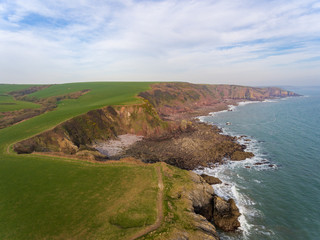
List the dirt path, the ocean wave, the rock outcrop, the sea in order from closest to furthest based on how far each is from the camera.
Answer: the dirt path, the sea, the ocean wave, the rock outcrop

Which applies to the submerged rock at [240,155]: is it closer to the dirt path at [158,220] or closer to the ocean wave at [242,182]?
the ocean wave at [242,182]

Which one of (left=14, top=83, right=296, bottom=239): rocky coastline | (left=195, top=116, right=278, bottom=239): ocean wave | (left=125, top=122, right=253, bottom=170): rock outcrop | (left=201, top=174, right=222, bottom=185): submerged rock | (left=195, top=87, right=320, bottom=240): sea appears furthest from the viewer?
(left=125, top=122, right=253, bottom=170): rock outcrop

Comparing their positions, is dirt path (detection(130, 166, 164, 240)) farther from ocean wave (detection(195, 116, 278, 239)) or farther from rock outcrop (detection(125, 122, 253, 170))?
rock outcrop (detection(125, 122, 253, 170))

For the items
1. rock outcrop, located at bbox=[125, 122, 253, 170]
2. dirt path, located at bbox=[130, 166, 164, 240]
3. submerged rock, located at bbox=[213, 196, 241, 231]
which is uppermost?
dirt path, located at bbox=[130, 166, 164, 240]

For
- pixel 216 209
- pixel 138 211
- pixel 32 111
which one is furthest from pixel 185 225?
pixel 32 111

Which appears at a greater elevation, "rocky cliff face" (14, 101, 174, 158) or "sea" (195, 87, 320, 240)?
"rocky cliff face" (14, 101, 174, 158)

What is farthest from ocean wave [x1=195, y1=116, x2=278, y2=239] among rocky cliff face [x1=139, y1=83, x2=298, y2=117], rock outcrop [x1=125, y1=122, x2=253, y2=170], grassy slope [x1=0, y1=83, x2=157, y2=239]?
rocky cliff face [x1=139, y1=83, x2=298, y2=117]

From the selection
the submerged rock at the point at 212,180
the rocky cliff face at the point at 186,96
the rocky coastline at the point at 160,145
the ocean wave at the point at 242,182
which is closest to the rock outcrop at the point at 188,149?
the rocky coastline at the point at 160,145
